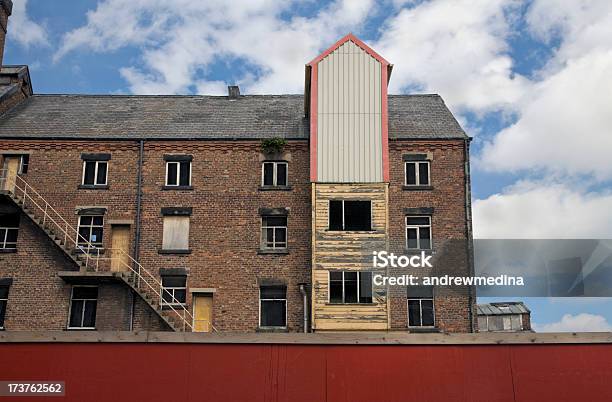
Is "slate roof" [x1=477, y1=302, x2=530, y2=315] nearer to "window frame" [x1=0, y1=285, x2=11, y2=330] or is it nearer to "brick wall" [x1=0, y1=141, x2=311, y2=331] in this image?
"brick wall" [x1=0, y1=141, x2=311, y2=331]

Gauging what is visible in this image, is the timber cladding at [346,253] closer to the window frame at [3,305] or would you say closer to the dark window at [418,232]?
the dark window at [418,232]

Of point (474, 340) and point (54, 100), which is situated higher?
point (54, 100)

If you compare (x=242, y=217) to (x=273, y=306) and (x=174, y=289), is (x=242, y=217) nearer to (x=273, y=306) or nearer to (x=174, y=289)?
(x=273, y=306)

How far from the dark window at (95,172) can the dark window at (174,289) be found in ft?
17.3

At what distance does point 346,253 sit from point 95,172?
11541 millimetres

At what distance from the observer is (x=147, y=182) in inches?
1181

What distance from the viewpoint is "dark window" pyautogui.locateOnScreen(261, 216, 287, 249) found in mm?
29328

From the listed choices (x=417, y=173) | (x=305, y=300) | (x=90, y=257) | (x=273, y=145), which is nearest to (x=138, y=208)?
(x=90, y=257)

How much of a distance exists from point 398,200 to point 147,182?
10.8 m

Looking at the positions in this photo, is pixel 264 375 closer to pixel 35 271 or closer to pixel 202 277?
pixel 202 277

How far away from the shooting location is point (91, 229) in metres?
29.5

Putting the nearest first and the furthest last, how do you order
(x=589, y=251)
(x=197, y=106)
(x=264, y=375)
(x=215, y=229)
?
1. (x=264, y=375)
2. (x=589, y=251)
3. (x=215, y=229)
4. (x=197, y=106)

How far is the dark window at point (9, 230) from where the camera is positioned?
2920 cm

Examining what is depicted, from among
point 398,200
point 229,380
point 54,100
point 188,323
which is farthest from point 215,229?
point 229,380
